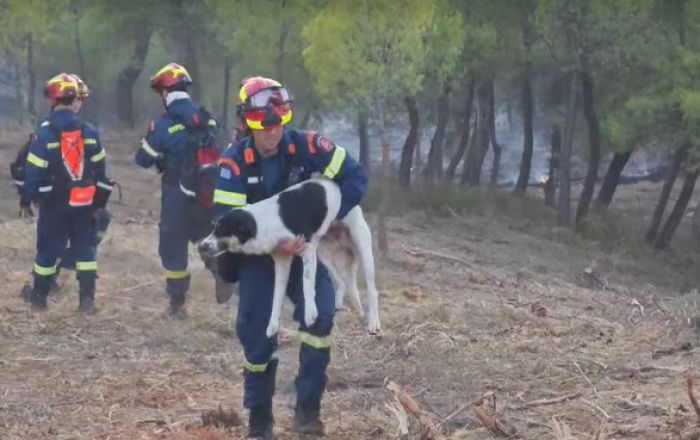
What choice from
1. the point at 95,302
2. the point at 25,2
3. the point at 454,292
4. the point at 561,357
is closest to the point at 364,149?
the point at 25,2

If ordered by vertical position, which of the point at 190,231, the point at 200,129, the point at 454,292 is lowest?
the point at 454,292

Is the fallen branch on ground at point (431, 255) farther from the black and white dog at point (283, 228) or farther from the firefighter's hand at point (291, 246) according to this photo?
the firefighter's hand at point (291, 246)

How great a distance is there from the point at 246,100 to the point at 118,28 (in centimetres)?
2976

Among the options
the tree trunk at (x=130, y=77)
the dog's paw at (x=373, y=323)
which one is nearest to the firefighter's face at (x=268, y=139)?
the dog's paw at (x=373, y=323)

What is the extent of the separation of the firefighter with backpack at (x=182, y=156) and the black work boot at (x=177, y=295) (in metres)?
0.49

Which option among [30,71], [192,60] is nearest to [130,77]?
[192,60]

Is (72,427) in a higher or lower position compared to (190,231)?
lower

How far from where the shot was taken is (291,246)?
6.55 metres

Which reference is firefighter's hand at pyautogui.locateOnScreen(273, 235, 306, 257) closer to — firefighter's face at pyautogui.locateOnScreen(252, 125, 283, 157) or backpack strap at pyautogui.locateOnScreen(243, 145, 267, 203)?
backpack strap at pyautogui.locateOnScreen(243, 145, 267, 203)

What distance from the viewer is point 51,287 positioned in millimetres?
11641

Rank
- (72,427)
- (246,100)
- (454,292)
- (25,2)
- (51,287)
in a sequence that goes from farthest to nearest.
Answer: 1. (25,2)
2. (454,292)
3. (51,287)
4. (72,427)
5. (246,100)

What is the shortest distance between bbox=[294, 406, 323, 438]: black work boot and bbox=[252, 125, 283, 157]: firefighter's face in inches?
52.5

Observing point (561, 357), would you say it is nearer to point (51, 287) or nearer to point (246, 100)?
point (246, 100)

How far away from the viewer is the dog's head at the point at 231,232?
648cm
